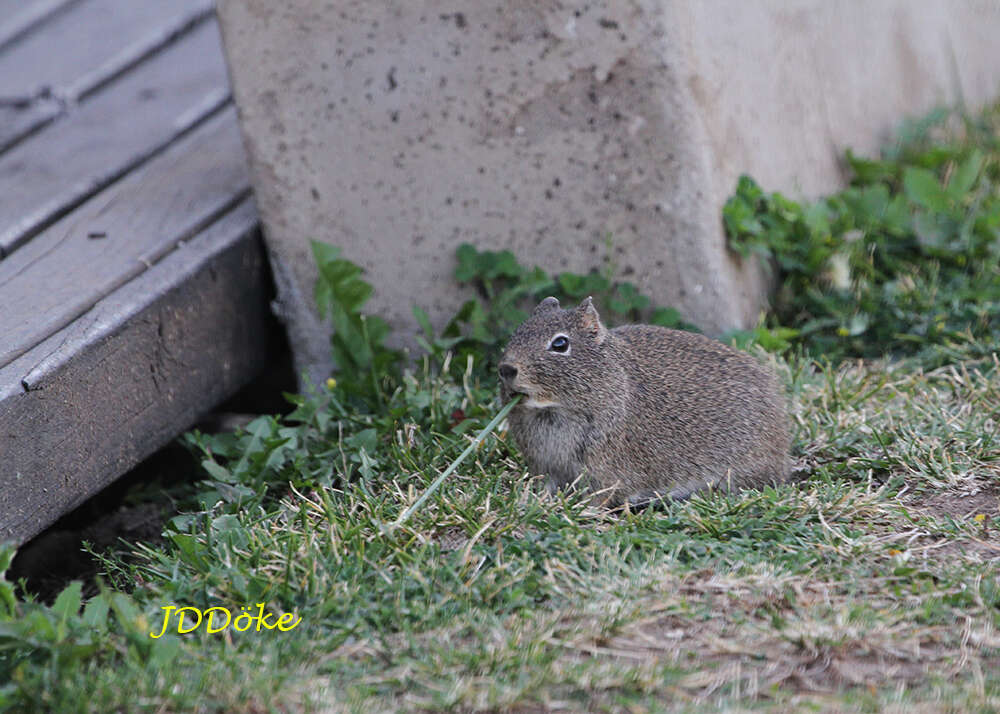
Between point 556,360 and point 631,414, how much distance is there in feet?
1.08

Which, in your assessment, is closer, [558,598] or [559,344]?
[558,598]

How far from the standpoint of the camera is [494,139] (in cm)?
493

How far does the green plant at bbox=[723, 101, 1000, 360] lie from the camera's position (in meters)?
5.09

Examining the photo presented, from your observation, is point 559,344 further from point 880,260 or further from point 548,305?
point 880,260

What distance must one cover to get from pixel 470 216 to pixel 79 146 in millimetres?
2162

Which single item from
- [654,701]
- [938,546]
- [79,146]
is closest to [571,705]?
[654,701]

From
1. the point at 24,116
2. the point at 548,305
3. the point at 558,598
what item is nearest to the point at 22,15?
the point at 24,116

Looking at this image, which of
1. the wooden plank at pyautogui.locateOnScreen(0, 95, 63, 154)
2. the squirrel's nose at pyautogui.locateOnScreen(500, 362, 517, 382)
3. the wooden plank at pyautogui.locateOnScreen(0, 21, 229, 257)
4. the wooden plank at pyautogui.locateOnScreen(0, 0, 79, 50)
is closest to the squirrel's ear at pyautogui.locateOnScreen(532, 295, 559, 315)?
the squirrel's nose at pyautogui.locateOnScreen(500, 362, 517, 382)

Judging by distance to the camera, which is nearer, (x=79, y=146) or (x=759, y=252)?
(x=759, y=252)

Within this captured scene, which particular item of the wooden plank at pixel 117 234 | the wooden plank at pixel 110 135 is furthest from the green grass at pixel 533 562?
the wooden plank at pixel 110 135

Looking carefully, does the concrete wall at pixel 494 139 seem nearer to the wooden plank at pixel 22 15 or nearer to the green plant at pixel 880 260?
the green plant at pixel 880 260

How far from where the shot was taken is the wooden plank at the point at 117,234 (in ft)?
14.2

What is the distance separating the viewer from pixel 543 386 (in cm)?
381

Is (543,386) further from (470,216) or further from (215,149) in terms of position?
(215,149)
